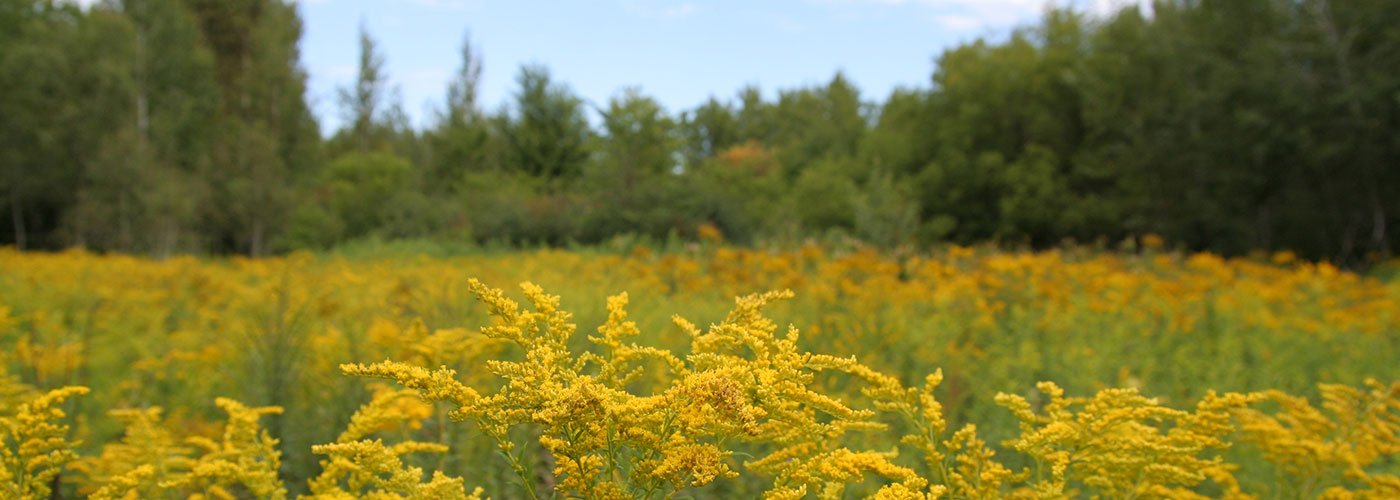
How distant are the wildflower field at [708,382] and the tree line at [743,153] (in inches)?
264

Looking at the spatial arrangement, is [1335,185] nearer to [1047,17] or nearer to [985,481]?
[1047,17]

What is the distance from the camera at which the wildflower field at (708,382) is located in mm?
1312

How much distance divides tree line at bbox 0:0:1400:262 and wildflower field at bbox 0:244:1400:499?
6.71 meters

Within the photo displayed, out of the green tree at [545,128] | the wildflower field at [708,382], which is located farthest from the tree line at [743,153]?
the wildflower field at [708,382]

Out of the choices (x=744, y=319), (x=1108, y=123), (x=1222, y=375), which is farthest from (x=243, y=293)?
(x=1108, y=123)

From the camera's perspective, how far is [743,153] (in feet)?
123

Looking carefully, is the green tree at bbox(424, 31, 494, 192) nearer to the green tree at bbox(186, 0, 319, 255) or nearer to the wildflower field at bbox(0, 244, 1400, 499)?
the green tree at bbox(186, 0, 319, 255)

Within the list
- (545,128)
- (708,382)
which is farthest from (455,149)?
(708,382)

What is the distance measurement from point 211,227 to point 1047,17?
87.4ft

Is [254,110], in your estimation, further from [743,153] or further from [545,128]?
[743,153]

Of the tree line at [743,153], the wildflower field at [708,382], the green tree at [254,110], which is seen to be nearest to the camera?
the wildflower field at [708,382]

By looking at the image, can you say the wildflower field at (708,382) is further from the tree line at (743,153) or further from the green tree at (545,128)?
the green tree at (545,128)

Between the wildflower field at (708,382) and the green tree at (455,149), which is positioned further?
the green tree at (455,149)

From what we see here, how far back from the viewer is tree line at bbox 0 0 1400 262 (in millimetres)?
15211
